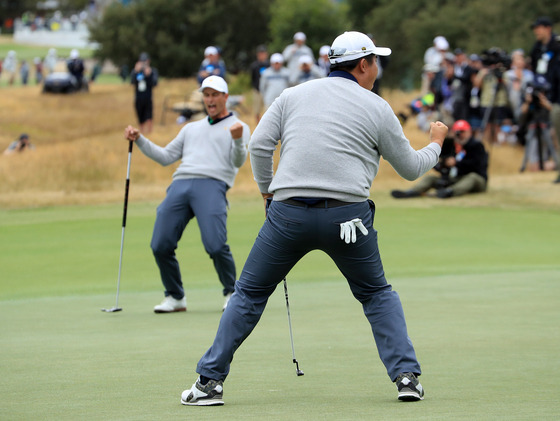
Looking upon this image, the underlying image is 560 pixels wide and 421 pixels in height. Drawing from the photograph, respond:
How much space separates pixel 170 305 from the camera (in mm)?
9023

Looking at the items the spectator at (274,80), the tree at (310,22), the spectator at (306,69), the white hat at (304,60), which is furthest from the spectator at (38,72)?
the white hat at (304,60)

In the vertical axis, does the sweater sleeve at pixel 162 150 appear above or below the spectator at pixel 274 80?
above

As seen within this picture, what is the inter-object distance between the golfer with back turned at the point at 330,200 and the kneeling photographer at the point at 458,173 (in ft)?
41.2

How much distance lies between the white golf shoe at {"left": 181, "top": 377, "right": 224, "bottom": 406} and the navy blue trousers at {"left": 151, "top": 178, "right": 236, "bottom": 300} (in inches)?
150

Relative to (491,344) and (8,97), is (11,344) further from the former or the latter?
(8,97)

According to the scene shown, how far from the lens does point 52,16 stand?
121 meters

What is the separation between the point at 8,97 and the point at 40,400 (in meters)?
48.2

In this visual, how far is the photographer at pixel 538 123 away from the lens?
63.1 feet

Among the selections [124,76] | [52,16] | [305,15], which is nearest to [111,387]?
[305,15]

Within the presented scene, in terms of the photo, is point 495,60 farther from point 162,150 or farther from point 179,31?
point 179,31

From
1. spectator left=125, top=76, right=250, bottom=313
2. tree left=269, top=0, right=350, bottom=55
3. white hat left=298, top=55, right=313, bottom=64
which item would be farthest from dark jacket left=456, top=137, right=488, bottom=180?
tree left=269, top=0, right=350, bottom=55


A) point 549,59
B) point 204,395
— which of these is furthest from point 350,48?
point 549,59

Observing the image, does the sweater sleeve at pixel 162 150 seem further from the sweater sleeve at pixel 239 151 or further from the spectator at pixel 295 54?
the spectator at pixel 295 54

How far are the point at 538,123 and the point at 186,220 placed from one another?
1288 centimetres
